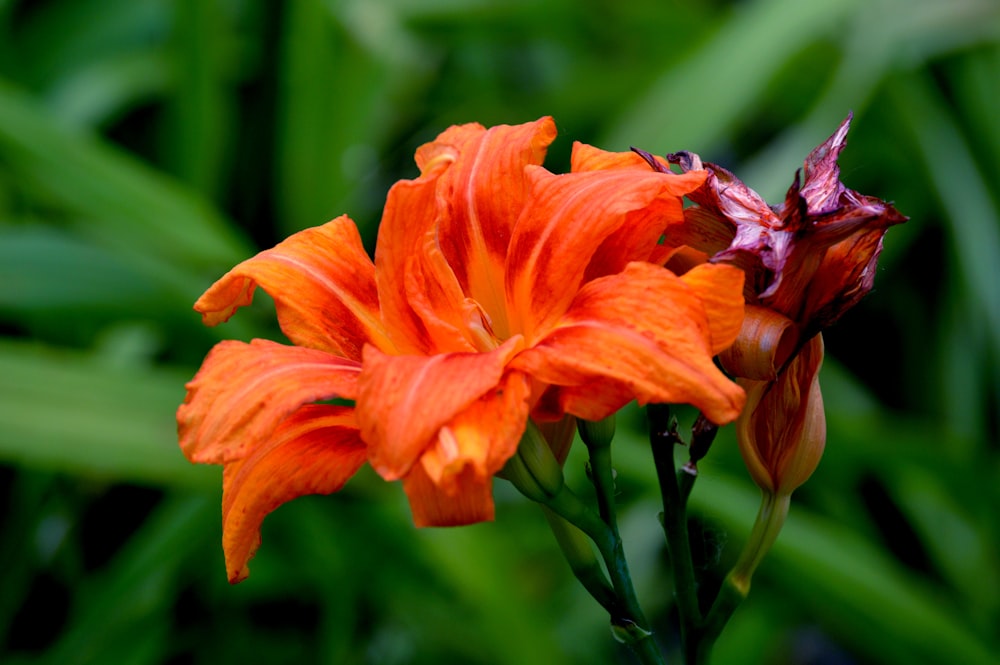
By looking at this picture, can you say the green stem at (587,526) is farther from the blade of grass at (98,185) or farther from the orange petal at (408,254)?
the blade of grass at (98,185)

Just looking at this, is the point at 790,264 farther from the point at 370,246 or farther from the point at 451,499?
the point at 370,246

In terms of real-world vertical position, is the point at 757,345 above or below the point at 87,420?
above

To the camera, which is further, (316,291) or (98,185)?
(98,185)

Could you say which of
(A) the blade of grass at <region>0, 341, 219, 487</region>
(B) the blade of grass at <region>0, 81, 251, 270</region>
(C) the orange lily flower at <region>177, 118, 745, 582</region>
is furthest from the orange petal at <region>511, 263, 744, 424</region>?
(B) the blade of grass at <region>0, 81, 251, 270</region>

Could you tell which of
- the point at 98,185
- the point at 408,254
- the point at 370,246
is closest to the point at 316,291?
the point at 408,254

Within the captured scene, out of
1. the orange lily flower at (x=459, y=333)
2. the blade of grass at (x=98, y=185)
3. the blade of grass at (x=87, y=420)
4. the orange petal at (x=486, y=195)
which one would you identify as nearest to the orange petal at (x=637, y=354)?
the orange lily flower at (x=459, y=333)

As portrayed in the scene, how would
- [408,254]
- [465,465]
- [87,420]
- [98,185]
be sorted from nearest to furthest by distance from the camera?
[465,465] < [408,254] < [87,420] < [98,185]

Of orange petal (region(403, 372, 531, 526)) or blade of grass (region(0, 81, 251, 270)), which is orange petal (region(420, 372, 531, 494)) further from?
blade of grass (region(0, 81, 251, 270))

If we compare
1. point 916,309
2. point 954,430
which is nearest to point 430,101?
point 916,309
